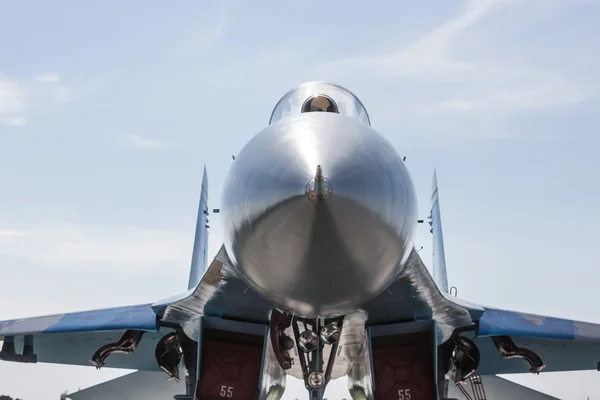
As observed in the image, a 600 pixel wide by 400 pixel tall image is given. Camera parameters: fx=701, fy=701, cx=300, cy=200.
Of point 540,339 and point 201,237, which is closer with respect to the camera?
point 540,339

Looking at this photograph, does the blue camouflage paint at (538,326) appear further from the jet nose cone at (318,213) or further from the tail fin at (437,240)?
the tail fin at (437,240)

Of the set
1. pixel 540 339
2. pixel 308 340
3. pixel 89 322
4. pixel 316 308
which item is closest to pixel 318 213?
pixel 316 308

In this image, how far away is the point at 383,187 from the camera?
3602 millimetres

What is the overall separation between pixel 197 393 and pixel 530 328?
3550mm

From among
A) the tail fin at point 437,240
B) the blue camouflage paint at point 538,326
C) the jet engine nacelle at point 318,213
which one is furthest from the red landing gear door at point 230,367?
the tail fin at point 437,240

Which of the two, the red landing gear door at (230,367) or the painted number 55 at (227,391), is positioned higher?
the red landing gear door at (230,367)

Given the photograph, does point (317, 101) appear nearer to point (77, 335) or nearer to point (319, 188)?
point (319, 188)

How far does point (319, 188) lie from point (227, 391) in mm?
3214

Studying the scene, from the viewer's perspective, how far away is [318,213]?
133 inches

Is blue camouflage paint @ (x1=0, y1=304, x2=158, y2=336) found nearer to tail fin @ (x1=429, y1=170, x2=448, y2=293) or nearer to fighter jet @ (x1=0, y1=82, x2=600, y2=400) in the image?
fighter jet @ (x1=0, y1=82, x2=600, y2=400)

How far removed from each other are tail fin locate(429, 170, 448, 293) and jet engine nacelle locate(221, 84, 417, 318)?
24.7ft

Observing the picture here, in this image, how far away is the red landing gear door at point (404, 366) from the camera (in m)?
5.98

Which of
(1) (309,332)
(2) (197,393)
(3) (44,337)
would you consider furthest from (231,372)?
(3) (44,337)

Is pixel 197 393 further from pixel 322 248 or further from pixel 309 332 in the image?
pixel 322 248
